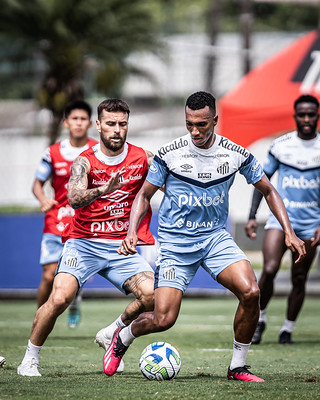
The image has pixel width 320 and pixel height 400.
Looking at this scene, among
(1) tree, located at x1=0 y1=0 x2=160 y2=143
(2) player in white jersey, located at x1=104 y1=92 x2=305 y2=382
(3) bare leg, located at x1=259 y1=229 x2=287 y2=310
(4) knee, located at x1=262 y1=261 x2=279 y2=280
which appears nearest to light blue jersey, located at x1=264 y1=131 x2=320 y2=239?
(3) bare leg, located at x1=259 y1=229 x2=287 y2=310

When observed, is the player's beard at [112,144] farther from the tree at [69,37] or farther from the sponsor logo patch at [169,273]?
the tree at [69,37]

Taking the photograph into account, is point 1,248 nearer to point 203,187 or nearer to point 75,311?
point 75,311

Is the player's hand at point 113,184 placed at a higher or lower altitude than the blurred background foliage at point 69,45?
lower

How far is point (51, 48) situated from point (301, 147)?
16923 millimetres

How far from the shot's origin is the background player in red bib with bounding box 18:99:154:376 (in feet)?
24.6

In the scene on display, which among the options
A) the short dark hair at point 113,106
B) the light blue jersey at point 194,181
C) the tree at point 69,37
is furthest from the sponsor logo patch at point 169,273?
the tree at point 69,37

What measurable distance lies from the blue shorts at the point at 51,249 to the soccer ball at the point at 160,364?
3.37 meters

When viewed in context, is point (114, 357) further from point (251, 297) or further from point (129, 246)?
point (251, 297)

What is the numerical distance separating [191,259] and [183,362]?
5.50 ft

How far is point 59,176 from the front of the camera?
33.6 ft

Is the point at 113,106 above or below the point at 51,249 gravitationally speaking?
above

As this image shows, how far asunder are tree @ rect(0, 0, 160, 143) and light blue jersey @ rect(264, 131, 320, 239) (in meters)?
15.2

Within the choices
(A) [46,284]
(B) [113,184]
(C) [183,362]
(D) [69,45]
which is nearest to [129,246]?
(B) [113,184]

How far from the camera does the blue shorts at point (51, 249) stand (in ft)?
33.8
